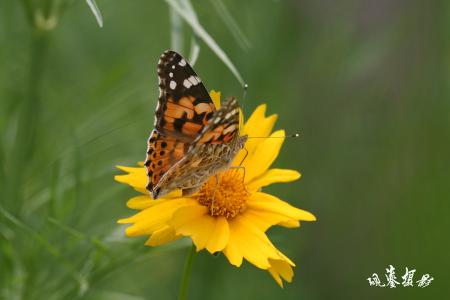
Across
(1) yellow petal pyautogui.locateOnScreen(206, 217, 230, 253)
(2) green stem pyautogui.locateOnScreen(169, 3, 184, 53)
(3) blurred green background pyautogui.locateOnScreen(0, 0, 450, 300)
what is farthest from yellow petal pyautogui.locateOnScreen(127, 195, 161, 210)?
(3) blurred green background pyautogui.locateOnScreen(0, 0, 450, 300)

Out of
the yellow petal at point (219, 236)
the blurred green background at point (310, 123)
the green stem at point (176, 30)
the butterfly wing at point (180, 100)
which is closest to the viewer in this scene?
the yellow petal at point (219, 236)

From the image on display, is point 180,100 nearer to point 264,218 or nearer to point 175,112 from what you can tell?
point 175,112

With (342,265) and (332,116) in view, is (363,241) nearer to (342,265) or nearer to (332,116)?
(342,265)

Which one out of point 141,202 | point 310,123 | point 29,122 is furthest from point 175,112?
point 310,123

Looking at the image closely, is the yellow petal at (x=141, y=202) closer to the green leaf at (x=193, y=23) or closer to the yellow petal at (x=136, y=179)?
the yellow petal at (x=136, y=179)

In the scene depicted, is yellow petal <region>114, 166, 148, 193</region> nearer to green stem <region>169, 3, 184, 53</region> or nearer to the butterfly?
the butterfly

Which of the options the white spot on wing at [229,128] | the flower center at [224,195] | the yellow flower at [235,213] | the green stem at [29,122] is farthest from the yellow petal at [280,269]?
the green stem at [29,122]

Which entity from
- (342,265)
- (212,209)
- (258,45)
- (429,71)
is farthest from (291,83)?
(212,209)
